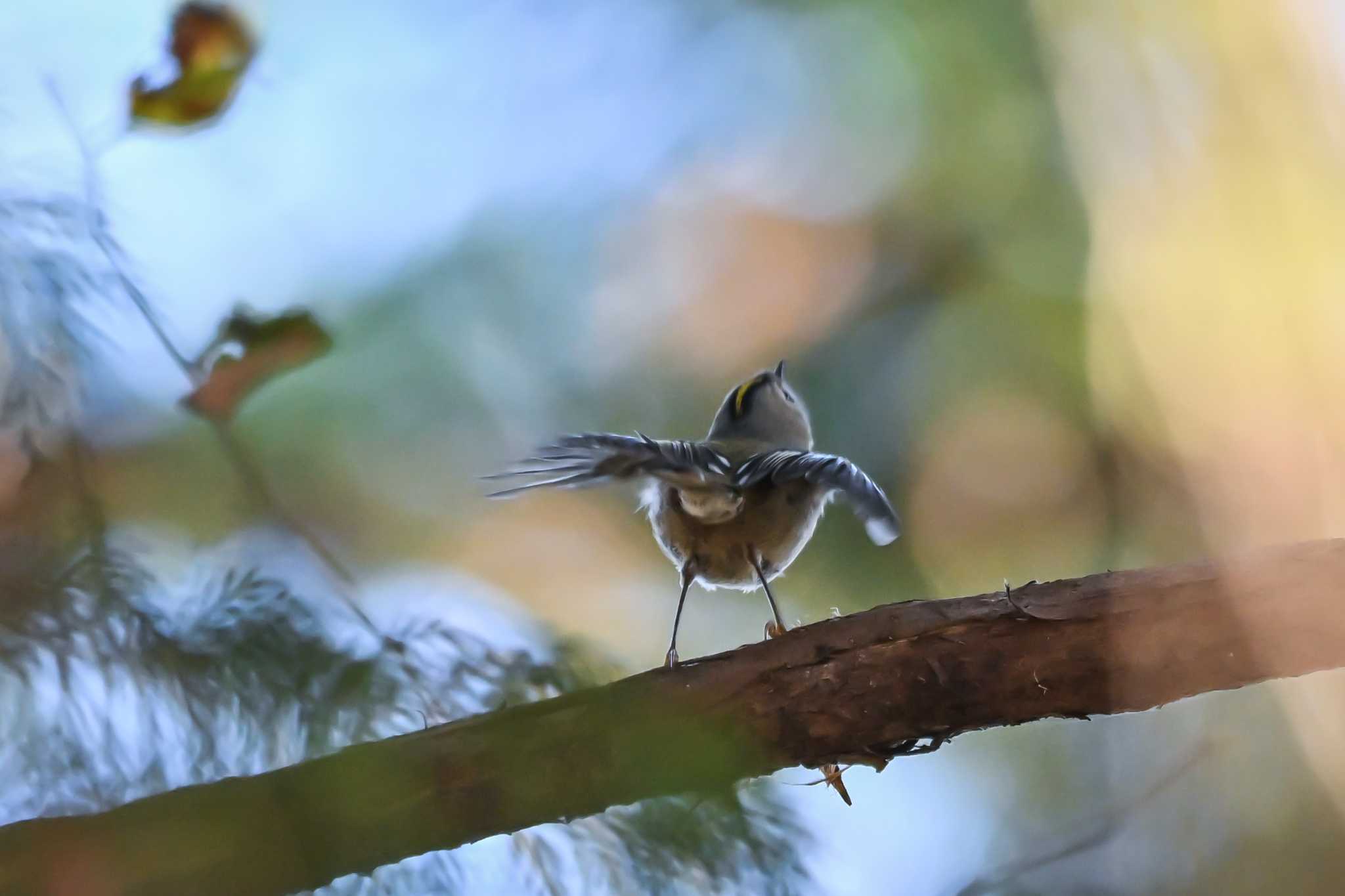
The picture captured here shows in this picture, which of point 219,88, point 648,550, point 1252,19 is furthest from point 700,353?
point 219,88

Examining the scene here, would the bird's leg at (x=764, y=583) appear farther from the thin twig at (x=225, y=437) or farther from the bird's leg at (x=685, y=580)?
the thin twig at (x=225, y=437)

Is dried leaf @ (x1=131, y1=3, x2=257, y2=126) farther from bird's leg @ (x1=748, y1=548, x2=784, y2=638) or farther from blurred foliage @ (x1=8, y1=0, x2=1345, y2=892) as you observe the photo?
bird's leg @ (x1=748, y1=548, x2=784, y2=638)

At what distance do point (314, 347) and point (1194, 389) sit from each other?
0.93 meters

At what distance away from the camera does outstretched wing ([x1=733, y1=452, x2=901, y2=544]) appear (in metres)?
1.08

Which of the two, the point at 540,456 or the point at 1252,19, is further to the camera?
the point at 540,456

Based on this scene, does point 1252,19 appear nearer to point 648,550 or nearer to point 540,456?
point 540,456

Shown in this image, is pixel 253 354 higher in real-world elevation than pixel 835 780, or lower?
higher

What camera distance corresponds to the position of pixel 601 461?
1211 millimetres

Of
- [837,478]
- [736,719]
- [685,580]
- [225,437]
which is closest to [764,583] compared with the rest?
[685,580]

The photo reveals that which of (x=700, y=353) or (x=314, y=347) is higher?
(x=700, y=353)

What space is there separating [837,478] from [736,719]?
32 centimetres

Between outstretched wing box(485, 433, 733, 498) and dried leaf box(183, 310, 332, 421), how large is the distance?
408 mm

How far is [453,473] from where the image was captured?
1.14 meters

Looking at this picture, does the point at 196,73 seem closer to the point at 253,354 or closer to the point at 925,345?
the point at 253,354
